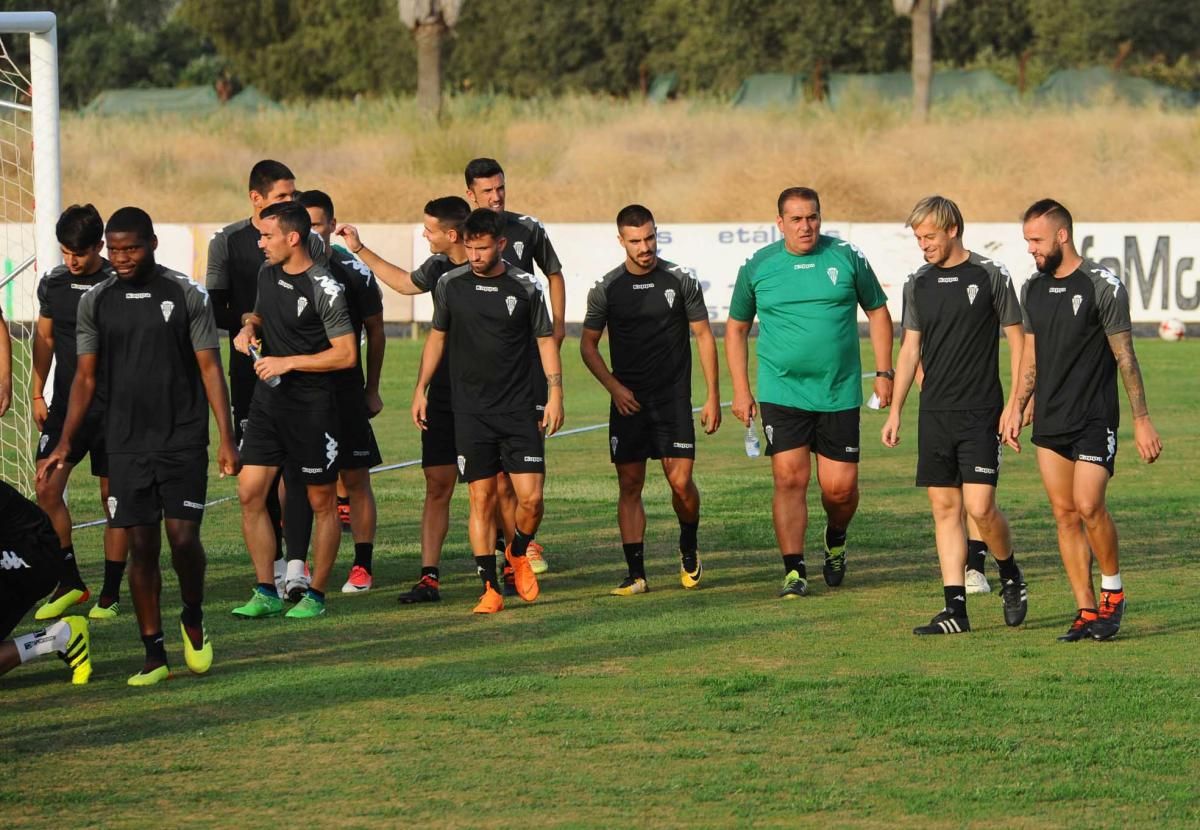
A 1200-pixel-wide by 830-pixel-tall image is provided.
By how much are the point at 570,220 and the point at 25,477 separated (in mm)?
24834

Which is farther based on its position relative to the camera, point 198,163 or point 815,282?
point 198,163

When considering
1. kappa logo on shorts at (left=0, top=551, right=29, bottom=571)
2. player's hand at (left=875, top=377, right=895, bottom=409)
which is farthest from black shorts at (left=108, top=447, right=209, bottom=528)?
player's hand at (left=875, top=377, right=895, bottom=409)

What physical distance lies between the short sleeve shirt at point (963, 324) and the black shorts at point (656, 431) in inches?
68.2

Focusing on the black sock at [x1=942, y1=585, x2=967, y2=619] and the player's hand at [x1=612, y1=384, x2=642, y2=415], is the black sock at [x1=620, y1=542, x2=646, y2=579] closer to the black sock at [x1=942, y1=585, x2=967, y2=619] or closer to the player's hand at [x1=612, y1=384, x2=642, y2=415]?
the player's hand at [x1=612, y1=384, x2=642, y2=415]

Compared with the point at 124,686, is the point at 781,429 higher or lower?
higher

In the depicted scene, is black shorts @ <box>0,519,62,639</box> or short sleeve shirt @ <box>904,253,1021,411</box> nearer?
black shorts @ <box>0,519,62,639</box>

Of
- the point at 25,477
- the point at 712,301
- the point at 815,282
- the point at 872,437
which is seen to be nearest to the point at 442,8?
the point at 712,301

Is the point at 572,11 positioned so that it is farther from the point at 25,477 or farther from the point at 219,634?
the point at 219,634

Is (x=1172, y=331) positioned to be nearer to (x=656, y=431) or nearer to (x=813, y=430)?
(x=813, y=430)

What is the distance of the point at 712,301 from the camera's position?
29.6 m

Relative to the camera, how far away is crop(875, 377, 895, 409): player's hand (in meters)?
10.5

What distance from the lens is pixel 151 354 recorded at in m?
8.55

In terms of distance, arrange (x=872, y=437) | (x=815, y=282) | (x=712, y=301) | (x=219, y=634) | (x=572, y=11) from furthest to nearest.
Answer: (x=572, y=11), (x=712, y=301), (x=872, y=437), (x=815, y=282), (x=219, y=634)

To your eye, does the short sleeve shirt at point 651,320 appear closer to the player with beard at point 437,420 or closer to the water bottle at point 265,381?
the player with beard at point 437,420
